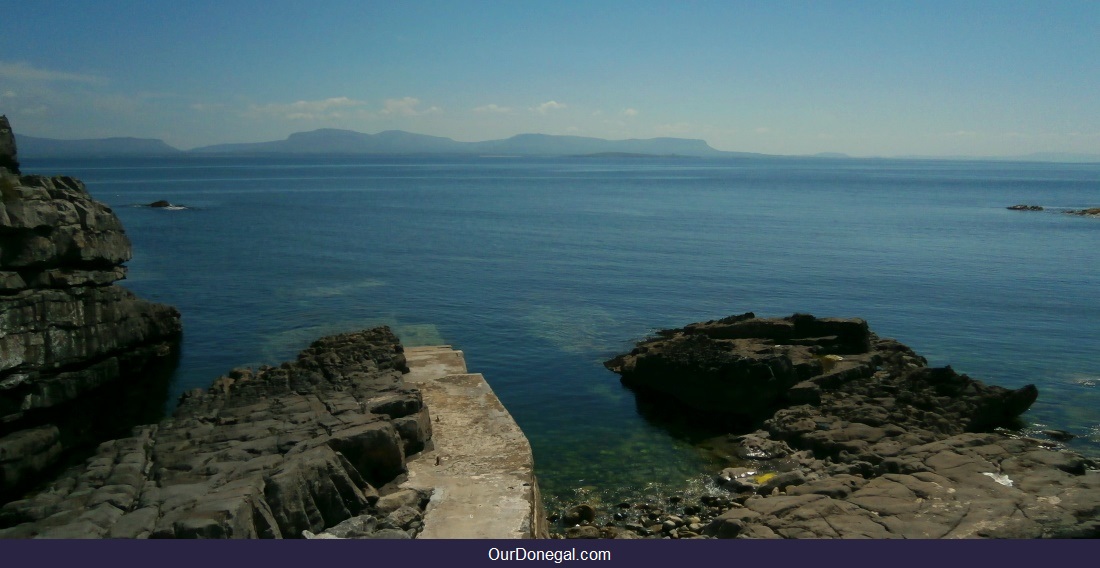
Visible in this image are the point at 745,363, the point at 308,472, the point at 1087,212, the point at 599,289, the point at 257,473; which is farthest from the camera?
the point at 1087,212

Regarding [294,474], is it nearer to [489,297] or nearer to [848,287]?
[489,297]

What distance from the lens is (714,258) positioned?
6619cm

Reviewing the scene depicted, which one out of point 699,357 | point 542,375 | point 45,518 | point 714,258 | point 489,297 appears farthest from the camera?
point 714,258

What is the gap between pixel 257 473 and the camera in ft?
59.5

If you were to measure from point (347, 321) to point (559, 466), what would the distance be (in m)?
21.5

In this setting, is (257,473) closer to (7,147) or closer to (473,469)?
(473,469)

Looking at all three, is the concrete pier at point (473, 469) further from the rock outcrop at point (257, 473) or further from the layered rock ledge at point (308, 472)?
the rock outcrop at point (257, 473)

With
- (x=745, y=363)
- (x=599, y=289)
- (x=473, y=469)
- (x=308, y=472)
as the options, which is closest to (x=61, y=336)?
(x=308, y=472)

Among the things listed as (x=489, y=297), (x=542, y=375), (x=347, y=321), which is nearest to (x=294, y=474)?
(x=542, y=375)

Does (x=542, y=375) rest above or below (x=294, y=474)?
below

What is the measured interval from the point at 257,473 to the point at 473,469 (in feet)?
17.3

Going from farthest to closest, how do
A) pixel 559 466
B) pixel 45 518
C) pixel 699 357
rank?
pixel 699 357
pixel 559 466
pixel 45 518

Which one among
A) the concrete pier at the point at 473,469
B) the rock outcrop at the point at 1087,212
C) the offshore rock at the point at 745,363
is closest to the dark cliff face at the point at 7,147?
the concrete pier at the point at 473,469

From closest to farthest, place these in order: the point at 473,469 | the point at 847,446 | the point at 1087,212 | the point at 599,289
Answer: the point at 473,469
the point at 847,446
the point at 599,289
the point at 1087,212
